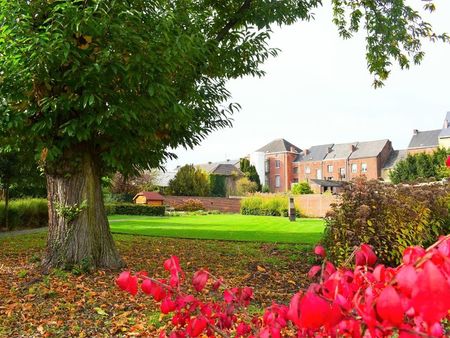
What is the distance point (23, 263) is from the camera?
23.6 ft

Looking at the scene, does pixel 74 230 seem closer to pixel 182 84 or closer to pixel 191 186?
pixel 182 84

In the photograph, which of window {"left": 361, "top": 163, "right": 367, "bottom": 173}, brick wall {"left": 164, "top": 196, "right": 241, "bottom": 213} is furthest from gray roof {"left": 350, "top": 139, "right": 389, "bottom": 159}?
brick wall {"left": 164, "top": 196, "right": 241, "bottom": 213}

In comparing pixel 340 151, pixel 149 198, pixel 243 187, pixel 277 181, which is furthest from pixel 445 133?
pixel 149 198

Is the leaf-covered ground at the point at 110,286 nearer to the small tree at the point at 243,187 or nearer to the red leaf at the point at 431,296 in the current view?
the red leaf at the point at 431,296

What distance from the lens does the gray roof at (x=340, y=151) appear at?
61175 millimetres

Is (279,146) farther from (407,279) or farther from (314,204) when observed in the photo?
(407,279)

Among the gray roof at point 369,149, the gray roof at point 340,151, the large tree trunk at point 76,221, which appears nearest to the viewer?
the large tree trunk at point 76,221

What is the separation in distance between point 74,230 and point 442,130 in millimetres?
53006

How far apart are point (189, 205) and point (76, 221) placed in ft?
84.3

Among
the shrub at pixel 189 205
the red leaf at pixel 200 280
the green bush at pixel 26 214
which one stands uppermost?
the red leaf at pixel 200 280

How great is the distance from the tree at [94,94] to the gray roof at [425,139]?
52626mm

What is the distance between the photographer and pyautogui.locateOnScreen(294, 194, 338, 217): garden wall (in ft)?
81.0

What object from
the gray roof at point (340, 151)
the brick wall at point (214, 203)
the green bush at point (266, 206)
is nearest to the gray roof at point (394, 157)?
→ the gray roof at point (340, 151)

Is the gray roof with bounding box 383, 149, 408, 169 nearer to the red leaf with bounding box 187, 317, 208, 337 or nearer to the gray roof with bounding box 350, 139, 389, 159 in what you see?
the gray roof with bounding box 350, 139, 389, 159
